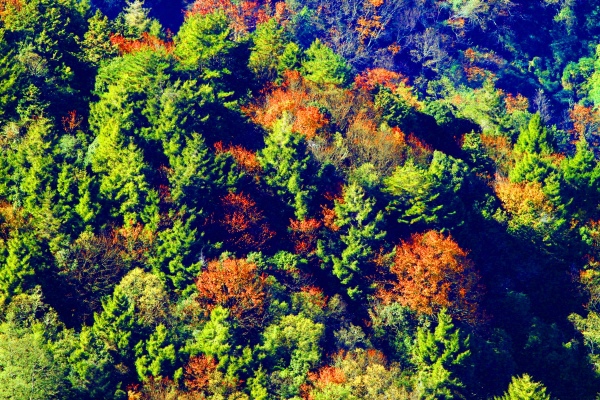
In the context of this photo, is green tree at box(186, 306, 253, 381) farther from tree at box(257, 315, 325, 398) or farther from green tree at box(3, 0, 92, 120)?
green tree at box(3, 0, 92, 120)

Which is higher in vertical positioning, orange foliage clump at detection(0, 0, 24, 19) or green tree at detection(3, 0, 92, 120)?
orange foliage clump at detection(0, 0, 24, 19)

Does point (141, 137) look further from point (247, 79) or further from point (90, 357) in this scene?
point (90, 357)

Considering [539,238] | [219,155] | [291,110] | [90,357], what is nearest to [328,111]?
[291,110]

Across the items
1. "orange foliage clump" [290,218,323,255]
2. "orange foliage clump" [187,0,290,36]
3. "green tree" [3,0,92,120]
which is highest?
"orange foliage clump" [187,0,290,36]

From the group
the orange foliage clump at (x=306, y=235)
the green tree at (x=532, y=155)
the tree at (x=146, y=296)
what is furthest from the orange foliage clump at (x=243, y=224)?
the green tree at (x=532, y=155)

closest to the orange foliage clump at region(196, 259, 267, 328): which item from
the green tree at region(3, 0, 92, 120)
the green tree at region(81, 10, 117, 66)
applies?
the green tree at region(3, 0, 92, 120)

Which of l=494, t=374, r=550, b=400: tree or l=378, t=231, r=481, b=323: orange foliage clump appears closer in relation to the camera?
l=494, t=374, r=550, b=400: tree

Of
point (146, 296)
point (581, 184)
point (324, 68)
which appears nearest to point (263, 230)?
point (146, 296)
